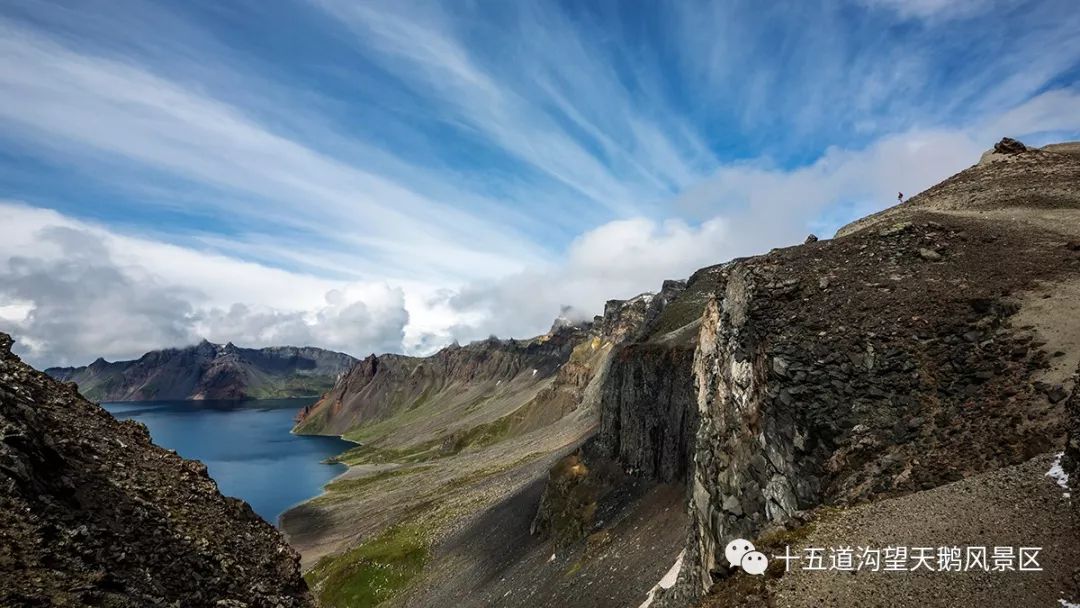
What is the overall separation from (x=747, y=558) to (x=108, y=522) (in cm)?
1925

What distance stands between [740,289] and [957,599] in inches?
821

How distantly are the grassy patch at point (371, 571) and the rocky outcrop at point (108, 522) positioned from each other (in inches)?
2281

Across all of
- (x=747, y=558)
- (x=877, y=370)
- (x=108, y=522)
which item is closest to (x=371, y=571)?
(x=108, y=522)

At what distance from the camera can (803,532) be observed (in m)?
17.3

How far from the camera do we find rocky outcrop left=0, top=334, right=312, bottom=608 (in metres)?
13.5

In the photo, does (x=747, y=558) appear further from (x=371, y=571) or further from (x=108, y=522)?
(x=371, y=571)

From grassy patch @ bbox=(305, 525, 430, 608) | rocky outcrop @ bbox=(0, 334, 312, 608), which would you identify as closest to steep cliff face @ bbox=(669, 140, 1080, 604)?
rocky outcrop @ bbox=(0, 334, 312, 608)

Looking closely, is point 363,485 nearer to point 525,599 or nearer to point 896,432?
point 525,599

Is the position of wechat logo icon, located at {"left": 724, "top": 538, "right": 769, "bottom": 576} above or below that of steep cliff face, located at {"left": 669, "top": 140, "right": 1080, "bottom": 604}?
below

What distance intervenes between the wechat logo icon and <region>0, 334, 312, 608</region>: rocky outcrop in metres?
15.4

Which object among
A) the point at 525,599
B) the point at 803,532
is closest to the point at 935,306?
the point at 803,532

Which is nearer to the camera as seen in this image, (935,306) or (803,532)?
(803,532)

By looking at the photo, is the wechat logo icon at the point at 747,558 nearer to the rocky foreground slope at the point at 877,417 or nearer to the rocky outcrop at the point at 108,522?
the rocky foreground slope at the point at 877,417

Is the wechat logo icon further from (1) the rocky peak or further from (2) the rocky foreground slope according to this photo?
(1) the rocky peak
